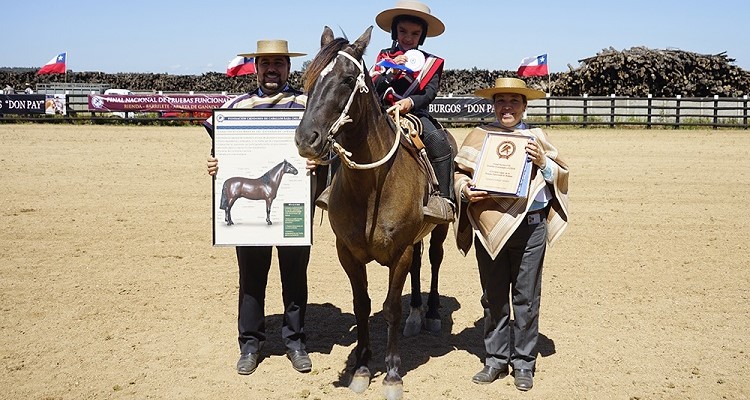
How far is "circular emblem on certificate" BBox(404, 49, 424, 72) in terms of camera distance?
18.5 ft

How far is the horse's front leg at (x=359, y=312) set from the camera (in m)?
5.29

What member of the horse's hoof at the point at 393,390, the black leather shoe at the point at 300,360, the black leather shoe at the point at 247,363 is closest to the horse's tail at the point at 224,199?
the black leather shoe at the point at 247,363

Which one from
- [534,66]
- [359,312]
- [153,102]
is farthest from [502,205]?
[153,102]

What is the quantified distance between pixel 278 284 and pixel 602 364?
11.9 ft

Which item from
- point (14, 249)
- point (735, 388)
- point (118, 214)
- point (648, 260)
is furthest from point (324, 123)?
point (118, 214)

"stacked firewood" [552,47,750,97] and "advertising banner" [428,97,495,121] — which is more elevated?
"stacked firewood" [552,47,750,97]

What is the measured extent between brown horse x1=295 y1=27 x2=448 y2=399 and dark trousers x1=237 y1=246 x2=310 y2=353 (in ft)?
1.85

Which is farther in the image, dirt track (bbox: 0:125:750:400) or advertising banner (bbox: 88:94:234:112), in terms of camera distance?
advertising banner (bbox: 88:94:234:112)

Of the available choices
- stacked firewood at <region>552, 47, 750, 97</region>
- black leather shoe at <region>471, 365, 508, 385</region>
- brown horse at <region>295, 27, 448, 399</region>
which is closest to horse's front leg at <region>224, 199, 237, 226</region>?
brown horse at <region>295, 27, 448, 399</region>

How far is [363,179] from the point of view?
16.4ft

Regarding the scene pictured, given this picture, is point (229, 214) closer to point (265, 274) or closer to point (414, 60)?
point (265, 274)

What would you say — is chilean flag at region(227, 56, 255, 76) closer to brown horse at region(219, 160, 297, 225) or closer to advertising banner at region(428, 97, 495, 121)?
advertising banner at region(428, 97, 495, 121)

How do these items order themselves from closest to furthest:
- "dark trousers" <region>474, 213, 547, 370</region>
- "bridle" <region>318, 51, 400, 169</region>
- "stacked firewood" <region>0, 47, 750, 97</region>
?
"bridle" <region>318, 51, 400, 169</region>, "dark trousers" <region>474, 213, 547, 370</region>, "stacked firewood" <region>0, 47, 750, 97</region>

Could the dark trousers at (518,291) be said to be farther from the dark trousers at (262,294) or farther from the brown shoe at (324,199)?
the dark trousers at (262,294)
